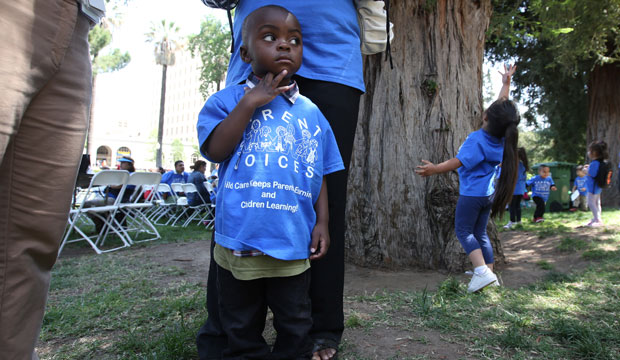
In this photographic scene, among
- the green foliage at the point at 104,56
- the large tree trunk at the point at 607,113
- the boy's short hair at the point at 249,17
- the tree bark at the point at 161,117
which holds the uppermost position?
the green foliage at the point at 104,56

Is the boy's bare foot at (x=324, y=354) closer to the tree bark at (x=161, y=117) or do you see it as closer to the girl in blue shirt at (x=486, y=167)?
the girl in blue shirt at (x=486, y=167)

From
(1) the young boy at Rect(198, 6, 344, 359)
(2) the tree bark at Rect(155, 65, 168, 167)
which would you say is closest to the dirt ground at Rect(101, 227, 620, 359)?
(1) the young boy at Rect(198, 6, 344, 359)

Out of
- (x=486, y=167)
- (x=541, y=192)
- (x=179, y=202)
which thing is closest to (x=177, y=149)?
(x=179, y=202)

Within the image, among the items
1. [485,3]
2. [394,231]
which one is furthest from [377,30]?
[485,3]

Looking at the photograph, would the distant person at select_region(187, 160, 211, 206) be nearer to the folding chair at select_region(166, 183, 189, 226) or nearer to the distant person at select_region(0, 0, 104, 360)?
the folding chair at select_region(166, 183, 189, 226)

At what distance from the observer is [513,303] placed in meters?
2.95

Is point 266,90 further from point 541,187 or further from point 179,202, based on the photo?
point 541,187

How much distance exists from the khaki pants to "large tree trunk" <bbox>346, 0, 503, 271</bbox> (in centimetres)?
338

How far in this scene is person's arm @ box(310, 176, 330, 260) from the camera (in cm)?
→ 169

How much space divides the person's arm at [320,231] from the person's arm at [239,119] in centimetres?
43

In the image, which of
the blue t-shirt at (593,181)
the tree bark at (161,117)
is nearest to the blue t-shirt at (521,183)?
the blue t-shirt at (593,181)

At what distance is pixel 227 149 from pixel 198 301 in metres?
1.71

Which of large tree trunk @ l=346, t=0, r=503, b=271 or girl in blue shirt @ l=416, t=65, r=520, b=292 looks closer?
girl in blue shirt @ l=416, t=65, r=520, b=292

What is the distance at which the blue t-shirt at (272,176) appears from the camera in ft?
5.08
